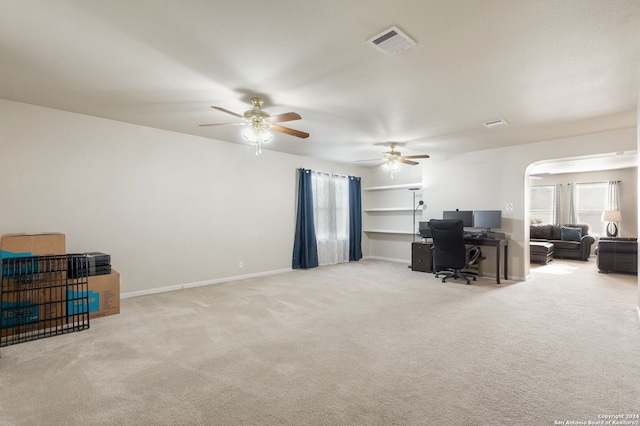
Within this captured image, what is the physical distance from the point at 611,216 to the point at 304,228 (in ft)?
27.0

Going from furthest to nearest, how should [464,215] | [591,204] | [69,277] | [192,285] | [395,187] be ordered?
1. [591,204]
2. [395,187]
3. [464,215]
4. [192,285]
5. [69,277]

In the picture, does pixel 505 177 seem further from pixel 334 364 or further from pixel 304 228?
pixel 334 364

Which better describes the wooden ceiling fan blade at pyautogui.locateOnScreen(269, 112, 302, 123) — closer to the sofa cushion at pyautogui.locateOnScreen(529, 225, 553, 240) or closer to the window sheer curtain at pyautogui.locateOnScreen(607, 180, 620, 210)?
the sofa cushion at pyautogui.locateOnScreen(529, 225, 553, 240)

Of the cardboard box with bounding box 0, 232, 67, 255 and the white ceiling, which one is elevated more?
the white ceiling

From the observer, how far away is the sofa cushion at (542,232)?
8.72 m

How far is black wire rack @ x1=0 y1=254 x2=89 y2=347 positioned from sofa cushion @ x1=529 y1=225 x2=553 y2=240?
1071cm

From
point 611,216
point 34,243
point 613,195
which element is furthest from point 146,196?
point 613,195

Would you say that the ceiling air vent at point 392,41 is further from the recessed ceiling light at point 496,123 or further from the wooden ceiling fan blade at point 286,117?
the recessed ceiling light at point 496,123

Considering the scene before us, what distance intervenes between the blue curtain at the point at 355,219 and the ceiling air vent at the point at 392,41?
210 inches

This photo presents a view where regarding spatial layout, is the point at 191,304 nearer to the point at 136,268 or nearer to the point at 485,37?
the point at 136,268

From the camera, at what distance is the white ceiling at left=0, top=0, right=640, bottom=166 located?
6.30 feet

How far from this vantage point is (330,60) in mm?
2512

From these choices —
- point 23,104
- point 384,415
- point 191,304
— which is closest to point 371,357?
point 384,415

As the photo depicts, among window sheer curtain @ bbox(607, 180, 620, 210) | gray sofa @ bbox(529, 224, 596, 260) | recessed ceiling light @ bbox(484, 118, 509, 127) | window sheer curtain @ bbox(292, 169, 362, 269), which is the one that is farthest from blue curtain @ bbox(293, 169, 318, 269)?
window sheer curtain @ bbox(607, 180, 620, 210)
